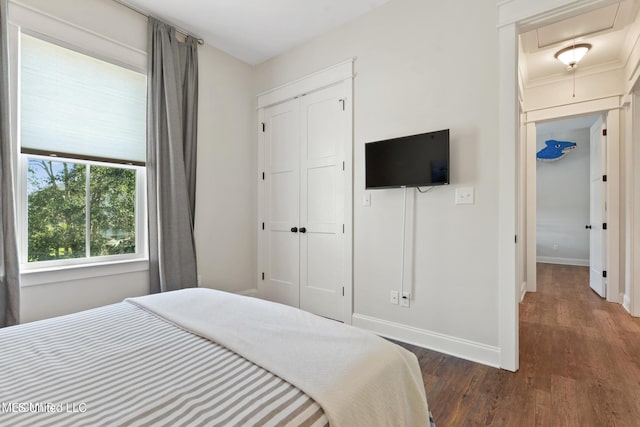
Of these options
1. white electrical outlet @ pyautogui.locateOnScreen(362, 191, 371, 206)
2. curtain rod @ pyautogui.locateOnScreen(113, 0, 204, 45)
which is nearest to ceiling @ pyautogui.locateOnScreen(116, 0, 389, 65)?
curtain rod @ pyautogui.locateOnScreen(113, 0, 204, 45)

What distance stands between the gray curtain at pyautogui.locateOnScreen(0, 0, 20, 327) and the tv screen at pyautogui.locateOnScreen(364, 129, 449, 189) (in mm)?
2629

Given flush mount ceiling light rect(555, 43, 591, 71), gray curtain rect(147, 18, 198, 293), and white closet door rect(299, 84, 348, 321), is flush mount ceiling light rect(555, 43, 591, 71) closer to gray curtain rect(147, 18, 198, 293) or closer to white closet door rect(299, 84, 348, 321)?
white closet door rect(299, 84, 348, 321)

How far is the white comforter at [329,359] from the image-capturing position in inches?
33.8

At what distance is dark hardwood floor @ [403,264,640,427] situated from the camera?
65.2 inches

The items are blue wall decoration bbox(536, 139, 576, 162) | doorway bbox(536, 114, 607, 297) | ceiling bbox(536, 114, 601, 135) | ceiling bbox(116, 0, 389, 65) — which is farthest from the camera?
blue wall decoration bbox(536, 139, 576, 162)

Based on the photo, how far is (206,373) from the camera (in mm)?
937

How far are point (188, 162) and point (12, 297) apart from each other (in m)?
1.67

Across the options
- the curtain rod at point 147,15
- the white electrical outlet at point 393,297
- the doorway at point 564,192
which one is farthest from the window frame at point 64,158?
the doorway at point 564,192

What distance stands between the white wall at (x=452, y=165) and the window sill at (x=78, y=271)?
2.05m

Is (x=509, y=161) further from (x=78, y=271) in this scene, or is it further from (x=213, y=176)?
(x=78, y=271)

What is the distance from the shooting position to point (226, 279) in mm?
3520

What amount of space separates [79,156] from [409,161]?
2.67 m

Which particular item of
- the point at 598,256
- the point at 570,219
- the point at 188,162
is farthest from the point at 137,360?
the point at 570,219

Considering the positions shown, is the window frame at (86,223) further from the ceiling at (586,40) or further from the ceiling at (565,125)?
the ceiling at (565,125)
